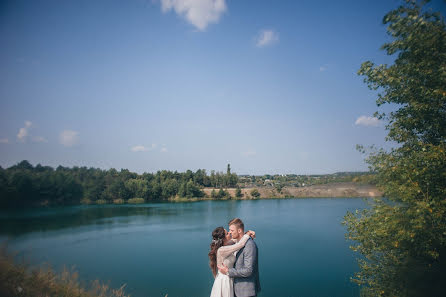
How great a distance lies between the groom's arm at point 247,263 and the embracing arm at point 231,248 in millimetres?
60

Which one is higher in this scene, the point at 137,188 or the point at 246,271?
the point at 246,271

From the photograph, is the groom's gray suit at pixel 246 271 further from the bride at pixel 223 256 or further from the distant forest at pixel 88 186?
the distant forest at pixel 88 186

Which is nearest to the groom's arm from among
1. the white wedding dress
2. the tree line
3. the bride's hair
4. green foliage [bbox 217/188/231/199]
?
the white wedding dress

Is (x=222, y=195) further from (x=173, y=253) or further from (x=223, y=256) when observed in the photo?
(x=223, y=256)

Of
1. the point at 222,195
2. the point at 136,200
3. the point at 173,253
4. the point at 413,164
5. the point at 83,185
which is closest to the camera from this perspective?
the point at 413,164

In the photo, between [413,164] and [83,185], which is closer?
[413,164]

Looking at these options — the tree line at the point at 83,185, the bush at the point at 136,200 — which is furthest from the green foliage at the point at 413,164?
the bush at the point at 136,200

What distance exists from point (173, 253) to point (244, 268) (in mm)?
17477

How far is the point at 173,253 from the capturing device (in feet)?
59.5

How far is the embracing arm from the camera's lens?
2.68 m

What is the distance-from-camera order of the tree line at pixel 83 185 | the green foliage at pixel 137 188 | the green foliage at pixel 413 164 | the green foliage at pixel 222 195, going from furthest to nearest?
the green foliage at pixel 222 195
the green foliage at pixel 137 188
the tree line at pixel 83 185
the green foliage at pixel 413 164

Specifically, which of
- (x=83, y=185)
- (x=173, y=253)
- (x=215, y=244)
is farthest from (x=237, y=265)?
(x=83, y=185)

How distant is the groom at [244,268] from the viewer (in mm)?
2646

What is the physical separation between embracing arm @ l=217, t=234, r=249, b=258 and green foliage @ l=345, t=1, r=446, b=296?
11.0 feet
